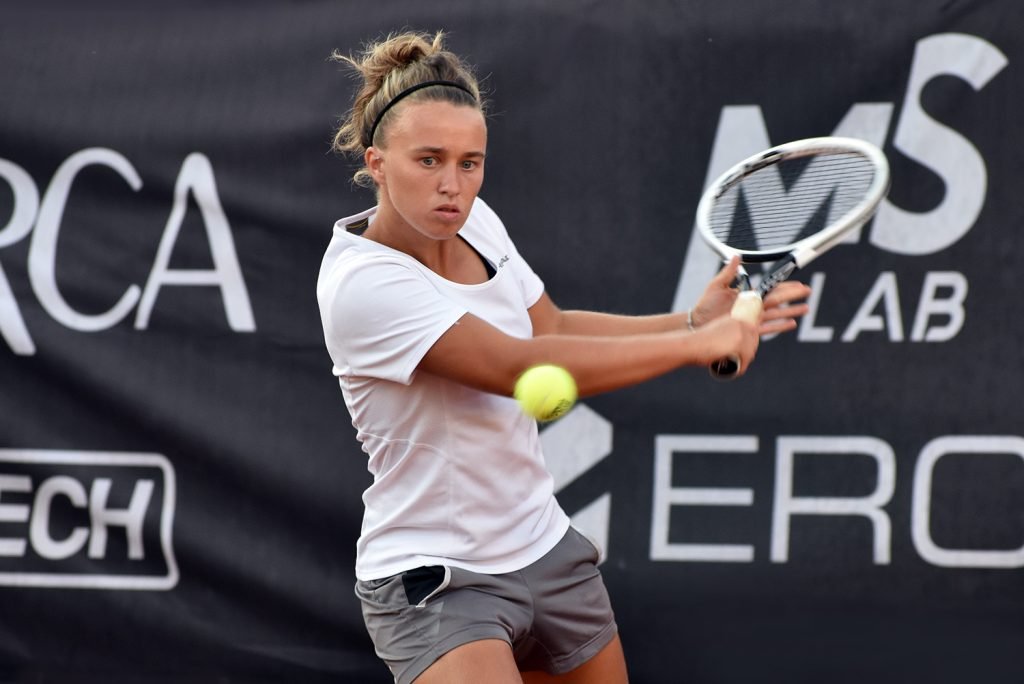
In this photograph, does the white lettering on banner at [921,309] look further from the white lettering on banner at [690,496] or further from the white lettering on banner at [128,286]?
the white lettering on banner at [128,286]

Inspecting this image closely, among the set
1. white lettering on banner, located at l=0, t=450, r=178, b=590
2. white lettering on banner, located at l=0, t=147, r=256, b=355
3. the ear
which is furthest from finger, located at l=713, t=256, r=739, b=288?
white lettering on banner, located at l=0, t=450, r=178, b=590

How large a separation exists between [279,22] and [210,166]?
1.38 feet

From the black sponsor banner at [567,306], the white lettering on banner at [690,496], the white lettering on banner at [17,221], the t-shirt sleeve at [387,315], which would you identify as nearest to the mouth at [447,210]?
the t-shirt sleeve at [387,315]

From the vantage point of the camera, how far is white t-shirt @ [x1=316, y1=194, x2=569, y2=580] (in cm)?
212

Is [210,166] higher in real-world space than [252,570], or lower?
higher

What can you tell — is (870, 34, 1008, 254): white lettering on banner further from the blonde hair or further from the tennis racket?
the blonde hair

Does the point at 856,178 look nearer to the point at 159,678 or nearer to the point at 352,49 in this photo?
the point at 352,49

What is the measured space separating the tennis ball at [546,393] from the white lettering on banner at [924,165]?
1449 mm

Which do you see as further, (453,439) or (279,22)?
(279,22)

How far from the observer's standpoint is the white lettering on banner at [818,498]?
338 centimetres

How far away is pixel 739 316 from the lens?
217 cm

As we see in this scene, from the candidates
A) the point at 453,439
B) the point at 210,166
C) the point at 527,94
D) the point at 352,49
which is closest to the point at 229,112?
the point at 210,166

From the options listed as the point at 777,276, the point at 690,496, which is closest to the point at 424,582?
the point at 777,276

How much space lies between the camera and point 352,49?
11.6 feet
